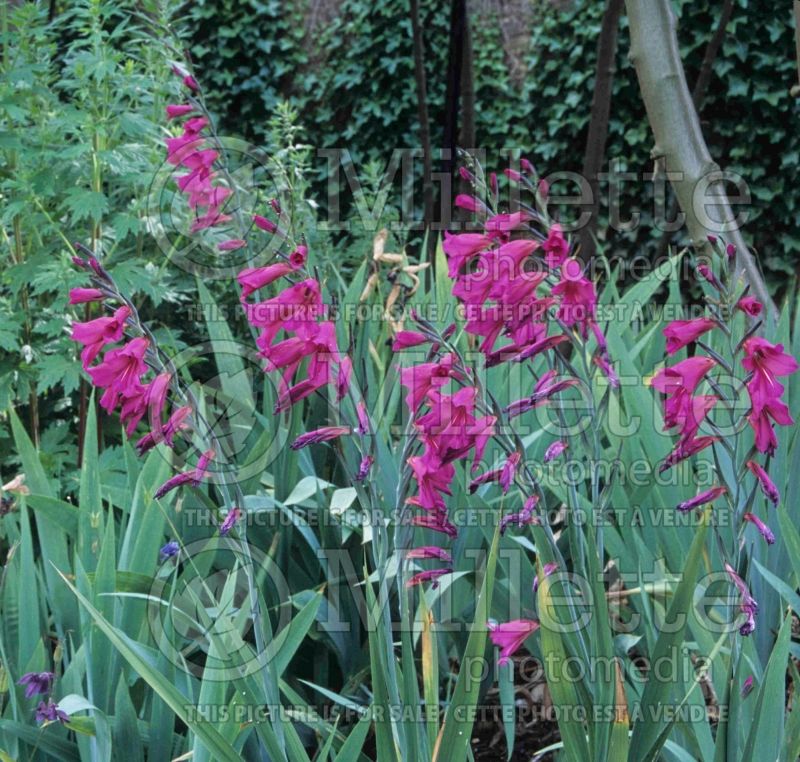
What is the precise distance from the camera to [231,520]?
1068 mm

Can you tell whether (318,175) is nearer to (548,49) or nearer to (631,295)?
(548,49)

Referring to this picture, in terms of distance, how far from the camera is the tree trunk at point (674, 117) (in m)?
1.97

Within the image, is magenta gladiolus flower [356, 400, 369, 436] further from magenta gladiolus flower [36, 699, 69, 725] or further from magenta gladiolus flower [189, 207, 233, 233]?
magenta gladiolus flower [189, 207, 233, 233]

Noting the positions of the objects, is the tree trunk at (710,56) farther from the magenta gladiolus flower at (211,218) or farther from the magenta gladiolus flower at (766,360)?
Result: the magenta gladiolus flower at (766,360)

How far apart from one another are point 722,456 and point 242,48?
581 centimetres

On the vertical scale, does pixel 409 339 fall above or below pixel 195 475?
above

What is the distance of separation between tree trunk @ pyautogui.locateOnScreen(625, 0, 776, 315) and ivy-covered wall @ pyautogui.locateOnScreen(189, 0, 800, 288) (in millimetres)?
3182

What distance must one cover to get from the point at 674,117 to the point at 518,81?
13.9 feet

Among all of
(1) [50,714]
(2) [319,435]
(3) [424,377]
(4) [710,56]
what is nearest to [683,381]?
(3) [424,377]

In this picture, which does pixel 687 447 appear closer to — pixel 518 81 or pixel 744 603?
pixel 744 603

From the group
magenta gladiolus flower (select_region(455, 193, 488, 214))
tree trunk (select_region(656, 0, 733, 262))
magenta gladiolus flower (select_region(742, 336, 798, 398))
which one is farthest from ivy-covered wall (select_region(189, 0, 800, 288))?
magenta gladiolus flower (select_region(742, 336, 798, 398))

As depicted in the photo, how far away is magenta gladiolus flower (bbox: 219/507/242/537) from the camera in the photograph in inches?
41.6

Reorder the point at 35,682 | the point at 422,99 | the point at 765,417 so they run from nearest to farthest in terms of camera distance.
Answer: the point at 765,417
the point at 35,682
the point at 422,99

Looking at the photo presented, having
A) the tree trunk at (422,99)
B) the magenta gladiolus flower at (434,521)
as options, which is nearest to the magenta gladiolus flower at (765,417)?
the magenta gladiolus flower at (434,521)
